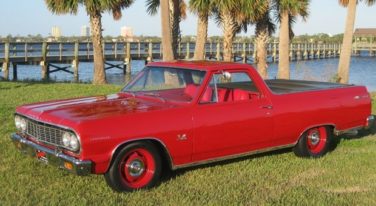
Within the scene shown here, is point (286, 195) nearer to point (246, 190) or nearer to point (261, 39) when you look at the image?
point (246, 190)

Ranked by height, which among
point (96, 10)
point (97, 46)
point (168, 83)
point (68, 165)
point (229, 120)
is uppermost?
point (96, 10)

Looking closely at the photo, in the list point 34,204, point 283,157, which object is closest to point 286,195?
point 283,157

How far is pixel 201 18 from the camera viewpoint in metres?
17.9

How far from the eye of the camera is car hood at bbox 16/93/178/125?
5.60m

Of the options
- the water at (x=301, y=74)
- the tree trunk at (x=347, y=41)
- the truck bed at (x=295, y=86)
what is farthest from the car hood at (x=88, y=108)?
the tree trunk at (x=347, y=41)

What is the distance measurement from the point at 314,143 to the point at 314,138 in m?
0.08

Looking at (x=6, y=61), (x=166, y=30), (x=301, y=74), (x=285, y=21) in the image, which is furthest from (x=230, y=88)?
(x=6, y=61)

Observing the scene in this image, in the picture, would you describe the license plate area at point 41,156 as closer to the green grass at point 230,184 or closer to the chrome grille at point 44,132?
the chrome grille at point 44,132

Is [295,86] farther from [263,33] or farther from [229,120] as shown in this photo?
[263,33]

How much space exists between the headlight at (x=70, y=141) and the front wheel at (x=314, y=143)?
3323 millimetres

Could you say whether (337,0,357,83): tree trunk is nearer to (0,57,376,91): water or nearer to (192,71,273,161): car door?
(0,57,376,91): water

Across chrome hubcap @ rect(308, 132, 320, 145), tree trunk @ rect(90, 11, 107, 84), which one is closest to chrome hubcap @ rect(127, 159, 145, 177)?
chrome hubcap @ rect(308, 132, 320, 145)

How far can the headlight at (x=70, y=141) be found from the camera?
5359mm

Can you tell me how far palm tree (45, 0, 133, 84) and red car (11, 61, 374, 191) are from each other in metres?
12.7
